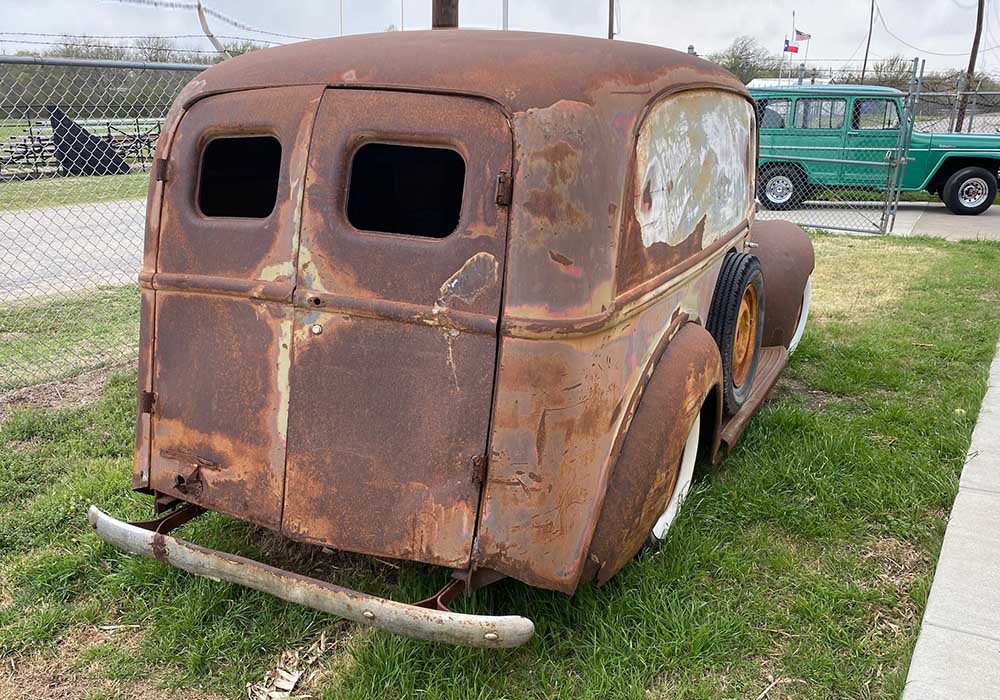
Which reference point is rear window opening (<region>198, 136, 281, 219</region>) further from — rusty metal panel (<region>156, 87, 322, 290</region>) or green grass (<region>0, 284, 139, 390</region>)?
green grass (<region>0, 284, 139, 390</region>)

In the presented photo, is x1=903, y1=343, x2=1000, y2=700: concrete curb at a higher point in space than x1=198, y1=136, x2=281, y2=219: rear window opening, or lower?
lower

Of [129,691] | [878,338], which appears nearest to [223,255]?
[129,691]

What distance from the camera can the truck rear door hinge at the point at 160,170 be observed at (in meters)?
2.63

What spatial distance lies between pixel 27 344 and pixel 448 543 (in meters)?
4.53

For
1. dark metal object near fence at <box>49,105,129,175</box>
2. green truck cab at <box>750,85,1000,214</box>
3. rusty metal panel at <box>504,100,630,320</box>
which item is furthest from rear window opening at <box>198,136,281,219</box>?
green truck cab at <box>750,85,1000,214</box>

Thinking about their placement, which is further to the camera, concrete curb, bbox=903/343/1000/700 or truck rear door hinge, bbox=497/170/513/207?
concrete curb, bbox=903/343/1000/700

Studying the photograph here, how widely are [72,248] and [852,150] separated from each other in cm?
1123

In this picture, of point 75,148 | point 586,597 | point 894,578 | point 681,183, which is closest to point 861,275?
point 894,578

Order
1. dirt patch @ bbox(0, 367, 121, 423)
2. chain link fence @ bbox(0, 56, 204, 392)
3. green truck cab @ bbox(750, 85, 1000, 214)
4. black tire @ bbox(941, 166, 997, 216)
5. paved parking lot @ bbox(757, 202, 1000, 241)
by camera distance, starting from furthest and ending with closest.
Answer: black tire @ bbox(941, 166, 997, 216), green truck cab @ bbox(750, 85, 1000, 214), paved parking lot @ bbox(757, 202, 1000, 241), chain link fence @ bbox(0, 56, 204, 392), dirt patch @ bbox(0, 367, 121, 423)

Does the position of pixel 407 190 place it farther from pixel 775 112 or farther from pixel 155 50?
pixel 775 112

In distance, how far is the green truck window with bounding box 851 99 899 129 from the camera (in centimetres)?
1197

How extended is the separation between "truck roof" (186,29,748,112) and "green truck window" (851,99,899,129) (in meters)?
10.9

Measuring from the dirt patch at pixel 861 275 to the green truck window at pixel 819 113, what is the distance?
2.83 metres

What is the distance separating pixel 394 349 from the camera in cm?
229
